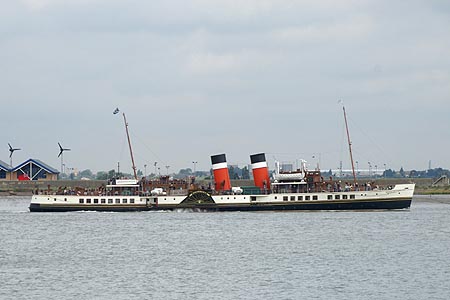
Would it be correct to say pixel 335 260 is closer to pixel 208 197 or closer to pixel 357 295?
pixel 357 295

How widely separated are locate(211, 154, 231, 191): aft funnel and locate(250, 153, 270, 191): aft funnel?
331cm

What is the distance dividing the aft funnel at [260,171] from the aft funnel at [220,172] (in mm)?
3314

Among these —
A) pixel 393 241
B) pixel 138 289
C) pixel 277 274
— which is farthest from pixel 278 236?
pixel 138 289

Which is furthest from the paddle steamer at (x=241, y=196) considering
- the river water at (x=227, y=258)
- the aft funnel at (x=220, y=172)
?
the river water at (x=227, y=258)

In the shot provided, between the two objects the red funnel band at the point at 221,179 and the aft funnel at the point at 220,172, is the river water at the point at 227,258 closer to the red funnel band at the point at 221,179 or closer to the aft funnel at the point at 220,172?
the red funnel band at the point at 221,179

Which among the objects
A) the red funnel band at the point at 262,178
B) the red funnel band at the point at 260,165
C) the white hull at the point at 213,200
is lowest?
the white hull at the point at 213,200

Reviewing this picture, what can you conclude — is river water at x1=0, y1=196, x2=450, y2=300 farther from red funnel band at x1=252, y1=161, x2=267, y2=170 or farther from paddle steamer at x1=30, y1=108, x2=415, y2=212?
red funnel band at x1=252, y1=161, x2=267, y2=170

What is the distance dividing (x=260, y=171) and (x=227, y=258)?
4981cm

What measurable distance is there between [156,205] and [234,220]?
12.6m

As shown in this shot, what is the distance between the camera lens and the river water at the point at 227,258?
5453 centimetres

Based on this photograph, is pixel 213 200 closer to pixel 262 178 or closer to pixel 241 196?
pixel 241 196

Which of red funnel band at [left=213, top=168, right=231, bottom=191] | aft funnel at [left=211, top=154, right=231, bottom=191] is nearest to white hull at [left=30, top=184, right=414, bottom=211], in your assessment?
red funnel band at [left=213, top=168, right=231, bottom=191]

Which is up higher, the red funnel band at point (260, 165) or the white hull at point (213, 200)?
the red funnel band at point (260, 165)

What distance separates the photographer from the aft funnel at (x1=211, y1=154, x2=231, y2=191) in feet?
387
